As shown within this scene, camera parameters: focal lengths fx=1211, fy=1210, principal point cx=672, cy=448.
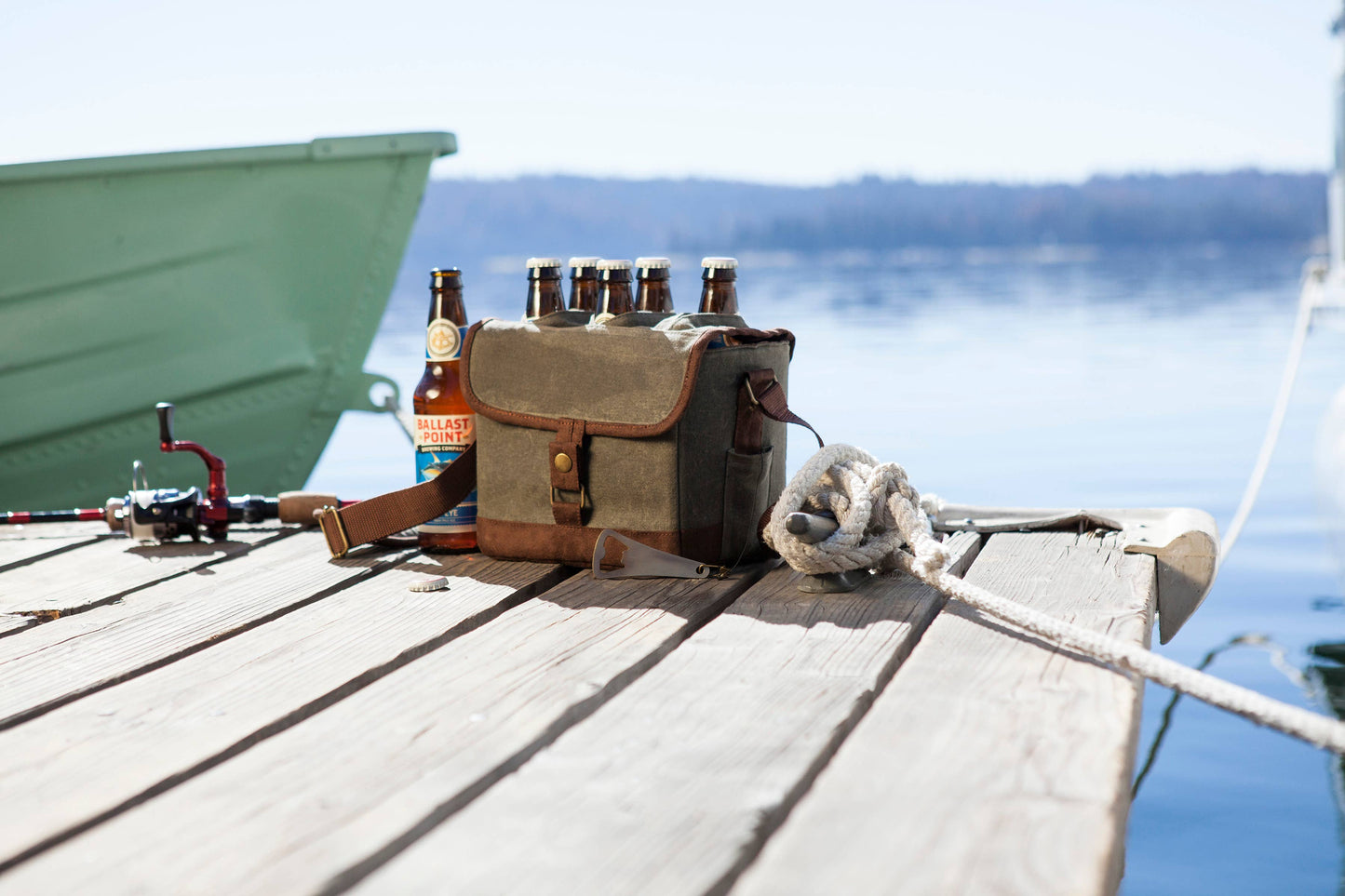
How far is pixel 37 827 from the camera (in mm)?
1214

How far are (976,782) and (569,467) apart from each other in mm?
1081

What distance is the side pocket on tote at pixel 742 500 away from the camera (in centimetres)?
218

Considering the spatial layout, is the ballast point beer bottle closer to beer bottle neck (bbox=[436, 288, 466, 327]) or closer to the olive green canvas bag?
beer bottle neck (bbox=[436, 288, 466, 327])

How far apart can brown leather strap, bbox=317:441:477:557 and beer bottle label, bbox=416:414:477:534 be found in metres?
0.03

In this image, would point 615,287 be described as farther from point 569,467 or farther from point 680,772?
point 680,772

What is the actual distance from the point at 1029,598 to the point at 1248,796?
2879mm

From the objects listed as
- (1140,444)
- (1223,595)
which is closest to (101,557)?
(1223,595)

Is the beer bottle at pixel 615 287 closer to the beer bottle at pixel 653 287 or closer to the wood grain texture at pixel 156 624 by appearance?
the beer bottle at pixel 653 287

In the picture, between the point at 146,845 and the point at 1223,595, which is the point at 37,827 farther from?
the point at 1223,595

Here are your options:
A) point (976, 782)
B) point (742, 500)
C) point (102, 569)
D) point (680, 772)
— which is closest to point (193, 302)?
point (102, 569)

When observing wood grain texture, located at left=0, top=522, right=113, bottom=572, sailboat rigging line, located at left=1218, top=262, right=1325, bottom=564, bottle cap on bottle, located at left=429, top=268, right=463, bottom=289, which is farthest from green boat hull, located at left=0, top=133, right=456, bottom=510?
sailboat rigging line, located at left=1218, top=262, right=1325, bottom=564

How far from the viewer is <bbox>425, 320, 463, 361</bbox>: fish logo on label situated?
2441 mm

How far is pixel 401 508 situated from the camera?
7.84ft

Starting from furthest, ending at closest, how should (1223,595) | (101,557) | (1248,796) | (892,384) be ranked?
(892,384)
(1223,595)
(1248,796)
(101,557)
